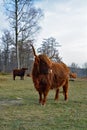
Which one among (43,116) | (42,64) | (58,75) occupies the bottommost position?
(43,116)

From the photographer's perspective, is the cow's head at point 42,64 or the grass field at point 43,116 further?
the cow's head at point 42,64

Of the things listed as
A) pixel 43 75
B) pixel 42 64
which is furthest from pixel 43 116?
pixel 42 64

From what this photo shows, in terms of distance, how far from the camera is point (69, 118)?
27.7 feet

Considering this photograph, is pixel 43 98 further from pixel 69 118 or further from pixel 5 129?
pixel 5 129

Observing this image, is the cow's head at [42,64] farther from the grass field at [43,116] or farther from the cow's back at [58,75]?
the grass field at [43,116]

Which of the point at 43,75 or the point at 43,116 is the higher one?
the point at 43,75

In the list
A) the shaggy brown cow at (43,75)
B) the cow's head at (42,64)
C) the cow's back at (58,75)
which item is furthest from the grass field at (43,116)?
the cow's head at (42,64)

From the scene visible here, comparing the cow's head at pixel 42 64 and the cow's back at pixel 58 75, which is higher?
the cow's head at pixel 42 64

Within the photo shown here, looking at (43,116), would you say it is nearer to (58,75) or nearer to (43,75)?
(43,75)

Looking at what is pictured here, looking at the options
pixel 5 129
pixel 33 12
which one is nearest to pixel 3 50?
Result: pixel 33 12

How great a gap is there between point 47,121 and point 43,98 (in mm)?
3212

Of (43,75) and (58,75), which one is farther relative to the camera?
(58,75)

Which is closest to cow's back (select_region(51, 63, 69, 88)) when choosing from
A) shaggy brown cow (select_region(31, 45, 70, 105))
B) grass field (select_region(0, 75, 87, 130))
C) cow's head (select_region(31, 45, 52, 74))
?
shaggy brown cow (select_region(31, 45, 70, 105))

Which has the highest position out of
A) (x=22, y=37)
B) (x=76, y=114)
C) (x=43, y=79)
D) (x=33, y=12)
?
(x=33, y=12)
